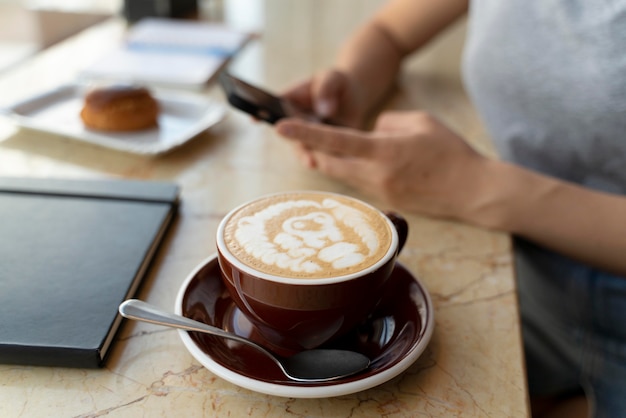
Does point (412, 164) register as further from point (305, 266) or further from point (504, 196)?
point (305, 266)

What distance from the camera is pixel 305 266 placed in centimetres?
43

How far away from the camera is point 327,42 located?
1440 mm

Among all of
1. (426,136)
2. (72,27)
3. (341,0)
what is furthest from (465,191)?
(72,27)

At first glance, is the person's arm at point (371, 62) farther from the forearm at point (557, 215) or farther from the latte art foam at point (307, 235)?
the latte art foam at point (307, 235)

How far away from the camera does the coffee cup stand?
0.42 metres

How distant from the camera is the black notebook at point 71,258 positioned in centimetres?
45

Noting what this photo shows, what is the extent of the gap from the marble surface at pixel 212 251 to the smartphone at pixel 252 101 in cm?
7

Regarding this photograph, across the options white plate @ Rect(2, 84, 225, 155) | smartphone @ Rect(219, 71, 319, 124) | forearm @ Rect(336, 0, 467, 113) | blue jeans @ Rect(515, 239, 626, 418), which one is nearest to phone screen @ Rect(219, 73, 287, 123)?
smartphone @ Rect(219, 71, 319, 124)

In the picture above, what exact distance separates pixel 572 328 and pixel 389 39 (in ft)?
→ 1.99

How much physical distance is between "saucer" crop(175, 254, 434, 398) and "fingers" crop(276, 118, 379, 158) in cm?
21

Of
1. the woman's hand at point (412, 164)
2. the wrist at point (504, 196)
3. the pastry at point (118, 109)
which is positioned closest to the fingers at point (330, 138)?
the woman's hand at point (412, 164)

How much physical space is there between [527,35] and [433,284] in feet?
1.41

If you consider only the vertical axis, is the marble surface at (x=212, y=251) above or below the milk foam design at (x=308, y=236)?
below

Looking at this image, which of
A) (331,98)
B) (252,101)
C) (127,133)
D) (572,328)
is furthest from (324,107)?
(572,328)
